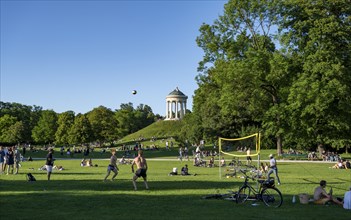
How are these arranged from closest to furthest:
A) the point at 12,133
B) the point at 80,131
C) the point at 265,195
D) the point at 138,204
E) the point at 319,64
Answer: the point at 138,204, the point at 265,195, the point at 319,64, the point at 80,131, the point at 12,133

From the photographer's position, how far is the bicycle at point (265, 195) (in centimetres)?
1429

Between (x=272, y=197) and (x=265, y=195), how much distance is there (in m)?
0.24

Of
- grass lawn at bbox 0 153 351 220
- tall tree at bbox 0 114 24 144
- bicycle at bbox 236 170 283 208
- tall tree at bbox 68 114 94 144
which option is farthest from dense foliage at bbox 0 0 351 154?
tall tree at bbox 0 114 24 144

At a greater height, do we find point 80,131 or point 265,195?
point 80,131

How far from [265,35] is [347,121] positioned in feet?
40.6

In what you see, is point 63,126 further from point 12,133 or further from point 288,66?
point 288,66

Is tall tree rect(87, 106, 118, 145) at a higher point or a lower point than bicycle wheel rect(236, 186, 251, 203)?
higher

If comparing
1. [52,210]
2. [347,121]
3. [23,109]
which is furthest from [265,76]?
[23,109]

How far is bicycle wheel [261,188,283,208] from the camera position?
14.2 metres

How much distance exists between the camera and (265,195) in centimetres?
1456

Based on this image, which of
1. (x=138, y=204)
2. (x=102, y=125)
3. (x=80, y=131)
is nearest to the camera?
(x=138, y=204)

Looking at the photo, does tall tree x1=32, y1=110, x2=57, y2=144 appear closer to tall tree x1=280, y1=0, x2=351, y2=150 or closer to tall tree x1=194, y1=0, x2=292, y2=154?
tall tree x1=194, y1=0, x2=292, y2=154

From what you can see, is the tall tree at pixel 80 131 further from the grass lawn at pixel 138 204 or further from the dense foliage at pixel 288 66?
the grass lawn at pixel 138 204

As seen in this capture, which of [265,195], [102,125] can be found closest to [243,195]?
[265,195]
